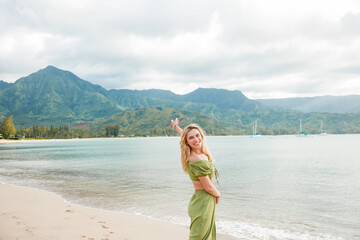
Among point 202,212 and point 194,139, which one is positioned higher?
point 194,139

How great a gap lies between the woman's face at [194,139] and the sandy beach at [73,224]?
266 inches

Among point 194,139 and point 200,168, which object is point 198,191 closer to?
point 200,168

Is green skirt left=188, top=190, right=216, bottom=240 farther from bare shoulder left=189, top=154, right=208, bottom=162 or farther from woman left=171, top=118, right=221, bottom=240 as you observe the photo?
bare shoulder left=189, top=154, right=208, bottom=162

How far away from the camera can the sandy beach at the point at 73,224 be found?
34.7 ft

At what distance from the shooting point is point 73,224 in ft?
39.7

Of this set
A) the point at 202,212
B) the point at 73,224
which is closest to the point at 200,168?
the point at 202,212

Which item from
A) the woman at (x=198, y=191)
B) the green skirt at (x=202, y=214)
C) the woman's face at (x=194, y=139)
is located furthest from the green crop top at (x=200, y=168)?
the green skirt at (x=202, y=214)

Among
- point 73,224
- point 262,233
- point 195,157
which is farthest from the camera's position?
point 262,233

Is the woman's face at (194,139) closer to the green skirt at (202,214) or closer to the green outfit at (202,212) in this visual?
the green outfit at (202,212)

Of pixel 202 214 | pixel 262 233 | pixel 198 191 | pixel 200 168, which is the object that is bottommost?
pixel 262 233

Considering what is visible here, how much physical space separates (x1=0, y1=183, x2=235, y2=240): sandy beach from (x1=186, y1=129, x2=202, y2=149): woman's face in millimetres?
6761

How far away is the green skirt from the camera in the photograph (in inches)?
218

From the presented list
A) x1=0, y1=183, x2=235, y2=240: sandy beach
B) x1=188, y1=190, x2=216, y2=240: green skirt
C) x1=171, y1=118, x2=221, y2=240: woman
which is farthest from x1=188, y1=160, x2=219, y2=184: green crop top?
x1=0, y1=183, x2=235, y2=240: sandy beach

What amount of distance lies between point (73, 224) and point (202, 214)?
8828 millimetres
